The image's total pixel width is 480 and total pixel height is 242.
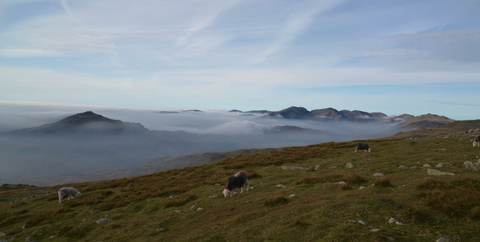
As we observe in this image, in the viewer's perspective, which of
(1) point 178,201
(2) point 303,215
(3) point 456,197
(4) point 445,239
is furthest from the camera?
(1) point 178,201

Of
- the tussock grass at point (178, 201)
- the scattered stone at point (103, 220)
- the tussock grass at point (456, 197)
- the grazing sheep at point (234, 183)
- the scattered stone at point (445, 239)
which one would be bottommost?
the scattered stone at point (103, 220)

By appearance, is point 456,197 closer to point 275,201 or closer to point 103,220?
point 275,201

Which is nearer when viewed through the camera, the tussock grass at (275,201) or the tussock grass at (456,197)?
the tussock grass at (456,197)

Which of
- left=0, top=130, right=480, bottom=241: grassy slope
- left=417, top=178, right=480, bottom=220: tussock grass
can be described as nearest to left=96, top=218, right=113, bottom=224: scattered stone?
left=0, top=130, right=480, bottom=241: grassy slope

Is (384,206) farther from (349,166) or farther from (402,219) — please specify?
(349,166)

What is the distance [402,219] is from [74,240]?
16208mm

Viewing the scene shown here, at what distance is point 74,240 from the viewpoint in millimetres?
13031

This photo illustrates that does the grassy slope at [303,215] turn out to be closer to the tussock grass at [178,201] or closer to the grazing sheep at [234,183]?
the tussock grass at [178,201]

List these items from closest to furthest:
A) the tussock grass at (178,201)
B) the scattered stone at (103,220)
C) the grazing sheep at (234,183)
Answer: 1. the scattered stone at (103,220)
2. the grazing sheep at (234,183)
3. the tussock grass at (178,201)

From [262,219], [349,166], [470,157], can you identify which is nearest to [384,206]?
[262,219]

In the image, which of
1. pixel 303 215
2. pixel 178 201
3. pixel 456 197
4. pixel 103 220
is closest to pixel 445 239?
pixel 456 197

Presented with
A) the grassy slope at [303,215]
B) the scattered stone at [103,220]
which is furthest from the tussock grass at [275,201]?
the scattered stone at [103,220]

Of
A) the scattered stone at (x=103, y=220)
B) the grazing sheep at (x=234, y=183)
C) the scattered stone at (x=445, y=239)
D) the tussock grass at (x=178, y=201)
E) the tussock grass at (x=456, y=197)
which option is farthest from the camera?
the tussock grass at (x=178, y=201)

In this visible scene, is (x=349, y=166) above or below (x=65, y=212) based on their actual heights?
above
